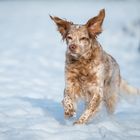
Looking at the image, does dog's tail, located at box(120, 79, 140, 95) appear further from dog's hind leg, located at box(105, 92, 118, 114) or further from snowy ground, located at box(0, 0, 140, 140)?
dog's hind leg, located at box(105, 92, 118, 114)

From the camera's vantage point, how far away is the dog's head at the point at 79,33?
8.22 metres

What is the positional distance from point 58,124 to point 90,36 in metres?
1.34

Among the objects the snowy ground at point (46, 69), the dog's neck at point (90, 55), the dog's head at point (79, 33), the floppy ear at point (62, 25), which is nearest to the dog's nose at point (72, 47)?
the dog's head at point (79, 33)

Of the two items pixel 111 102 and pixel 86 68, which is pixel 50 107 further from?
pixel 86 68

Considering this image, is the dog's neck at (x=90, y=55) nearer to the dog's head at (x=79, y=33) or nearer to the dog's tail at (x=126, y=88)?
the dog's head at (x=79, y=33)

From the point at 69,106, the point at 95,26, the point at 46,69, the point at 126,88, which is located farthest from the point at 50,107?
the point at 46,69

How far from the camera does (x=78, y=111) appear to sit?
9.31 meters

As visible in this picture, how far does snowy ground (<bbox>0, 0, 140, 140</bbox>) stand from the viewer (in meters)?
7.74

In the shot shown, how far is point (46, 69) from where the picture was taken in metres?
18.3

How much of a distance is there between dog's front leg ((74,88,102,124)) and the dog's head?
659mm

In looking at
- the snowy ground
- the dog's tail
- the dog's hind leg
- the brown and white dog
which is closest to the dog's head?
the brown and white dog

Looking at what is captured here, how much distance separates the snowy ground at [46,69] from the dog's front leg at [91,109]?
144mm

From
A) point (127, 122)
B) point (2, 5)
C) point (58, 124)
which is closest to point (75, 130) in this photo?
point (58, 124)

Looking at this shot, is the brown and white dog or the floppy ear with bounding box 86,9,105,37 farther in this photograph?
the floppy ear with bounding box 86,9,105,37
